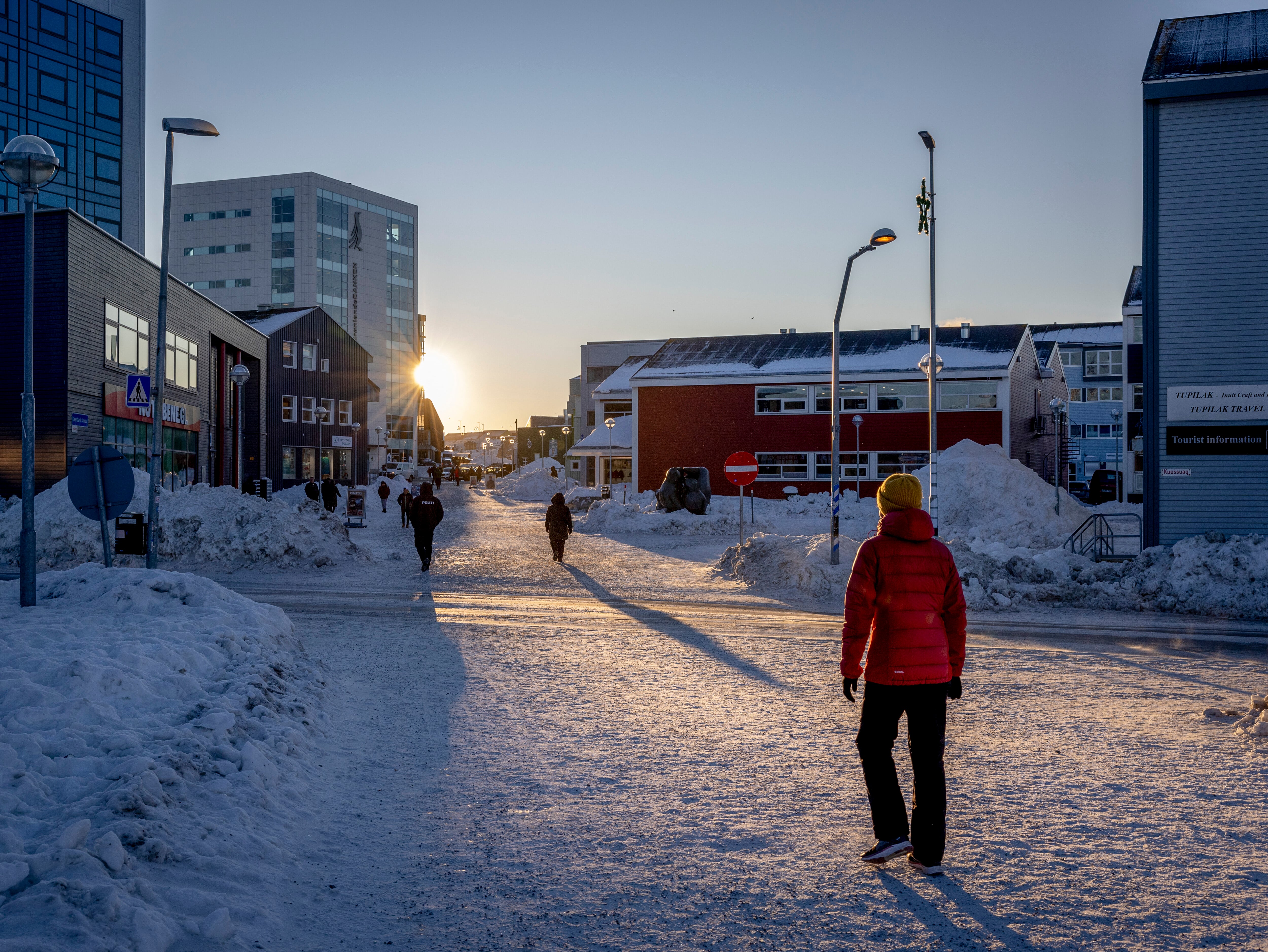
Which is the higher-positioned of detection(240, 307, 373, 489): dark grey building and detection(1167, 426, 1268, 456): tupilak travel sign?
detection(240, 307, 373, 489): dark grey building

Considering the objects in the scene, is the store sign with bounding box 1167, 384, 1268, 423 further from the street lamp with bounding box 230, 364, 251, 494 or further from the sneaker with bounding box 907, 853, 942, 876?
the street lamp with bounding box 230, 364, 251, 494

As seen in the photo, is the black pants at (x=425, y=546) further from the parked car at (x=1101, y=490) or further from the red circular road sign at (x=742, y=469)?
the parked car at (x=1101, y=490)

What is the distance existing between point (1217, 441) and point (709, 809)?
51.6 feet

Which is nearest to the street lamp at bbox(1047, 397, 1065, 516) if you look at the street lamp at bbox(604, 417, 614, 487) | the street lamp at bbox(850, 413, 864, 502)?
the street lamp at bbox(850, 413, 864, 502)

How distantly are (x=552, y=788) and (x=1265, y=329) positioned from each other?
55.5 feet

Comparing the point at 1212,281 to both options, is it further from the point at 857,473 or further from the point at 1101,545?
the point at 857,473

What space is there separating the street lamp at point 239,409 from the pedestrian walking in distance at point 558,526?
25.1 feet

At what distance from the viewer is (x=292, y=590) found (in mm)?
16125

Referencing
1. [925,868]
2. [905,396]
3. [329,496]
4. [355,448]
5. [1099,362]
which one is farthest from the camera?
[1099,362]

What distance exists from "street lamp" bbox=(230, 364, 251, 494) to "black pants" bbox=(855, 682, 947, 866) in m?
13.3

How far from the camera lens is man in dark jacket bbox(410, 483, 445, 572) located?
18.8m

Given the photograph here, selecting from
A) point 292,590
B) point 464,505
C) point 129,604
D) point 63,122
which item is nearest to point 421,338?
point 63,122

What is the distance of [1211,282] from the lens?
17109 millimetres

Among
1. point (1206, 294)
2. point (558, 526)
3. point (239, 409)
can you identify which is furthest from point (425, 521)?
point (239, 409)
